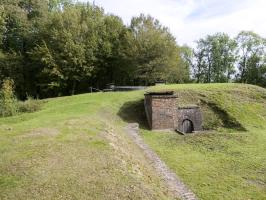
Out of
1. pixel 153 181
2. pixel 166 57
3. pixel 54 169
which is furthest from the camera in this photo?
pixel 166 57

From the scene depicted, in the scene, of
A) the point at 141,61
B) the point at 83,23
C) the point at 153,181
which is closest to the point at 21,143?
the point at 153,181

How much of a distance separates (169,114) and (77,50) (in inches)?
602

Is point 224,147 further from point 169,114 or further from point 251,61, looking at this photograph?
point 251,61

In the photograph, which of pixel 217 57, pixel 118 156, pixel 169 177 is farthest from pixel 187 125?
pixel 217 57

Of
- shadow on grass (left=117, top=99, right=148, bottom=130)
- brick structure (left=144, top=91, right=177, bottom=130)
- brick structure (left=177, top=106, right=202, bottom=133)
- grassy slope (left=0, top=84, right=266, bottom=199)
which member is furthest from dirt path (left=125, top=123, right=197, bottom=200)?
brick structure (left=177, top=106, right=202, bottom=133)

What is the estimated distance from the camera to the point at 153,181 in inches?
366

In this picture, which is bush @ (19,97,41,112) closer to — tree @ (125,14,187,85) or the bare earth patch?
the bare earth patch

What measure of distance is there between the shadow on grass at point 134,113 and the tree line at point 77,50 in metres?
10.7

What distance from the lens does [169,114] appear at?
18.7 meters

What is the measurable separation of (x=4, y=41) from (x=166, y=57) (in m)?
18.4

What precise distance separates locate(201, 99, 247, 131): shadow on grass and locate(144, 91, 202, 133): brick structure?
51.6 inches

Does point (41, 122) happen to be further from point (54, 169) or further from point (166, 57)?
point (166, 57)

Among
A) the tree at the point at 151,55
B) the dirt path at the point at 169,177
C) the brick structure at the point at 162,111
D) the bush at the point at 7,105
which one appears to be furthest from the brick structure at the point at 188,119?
the tree at the point at 151,55

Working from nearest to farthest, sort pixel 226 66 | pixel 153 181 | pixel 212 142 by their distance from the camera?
pixel 153 181, pixel 212 142, pixel 226 66
